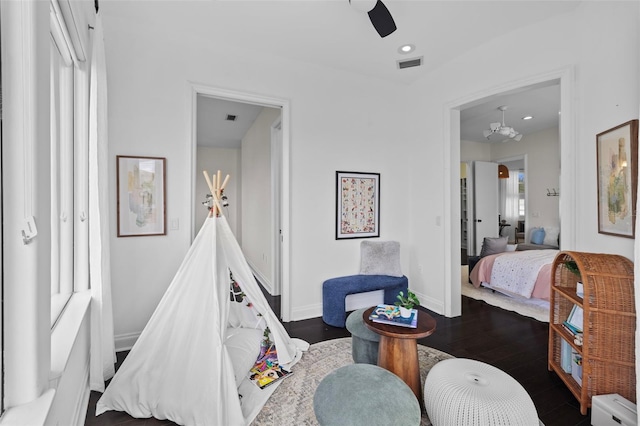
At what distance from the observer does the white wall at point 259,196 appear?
457cm

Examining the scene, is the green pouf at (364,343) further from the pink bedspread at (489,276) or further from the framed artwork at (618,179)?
the pink bedspread at (489,276)

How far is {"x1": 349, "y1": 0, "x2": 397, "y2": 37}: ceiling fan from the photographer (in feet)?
7.00

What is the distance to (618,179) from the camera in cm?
206

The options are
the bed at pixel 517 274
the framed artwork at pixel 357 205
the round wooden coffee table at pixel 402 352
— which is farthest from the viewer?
the bed at pixel 517 274

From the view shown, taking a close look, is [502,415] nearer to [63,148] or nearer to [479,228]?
[63,148]

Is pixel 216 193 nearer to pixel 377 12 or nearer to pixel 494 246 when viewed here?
pixel 377 12

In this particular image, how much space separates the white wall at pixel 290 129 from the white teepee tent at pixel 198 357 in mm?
816

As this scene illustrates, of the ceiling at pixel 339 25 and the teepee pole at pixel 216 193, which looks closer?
the teepee pole at pixel 216 193

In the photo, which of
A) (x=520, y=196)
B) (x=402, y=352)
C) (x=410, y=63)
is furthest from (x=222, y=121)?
(x=520, y=196)

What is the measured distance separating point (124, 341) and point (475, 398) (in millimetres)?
2763

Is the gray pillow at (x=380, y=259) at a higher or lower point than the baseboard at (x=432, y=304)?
higher

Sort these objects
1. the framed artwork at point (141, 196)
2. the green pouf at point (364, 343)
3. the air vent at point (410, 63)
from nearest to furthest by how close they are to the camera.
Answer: the green pouf at point (364, 343) → the framed artwork at point (141, 196) → the air vent at point (410, 63)

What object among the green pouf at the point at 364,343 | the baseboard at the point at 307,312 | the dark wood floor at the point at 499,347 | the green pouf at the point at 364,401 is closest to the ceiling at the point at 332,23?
the green pouf at the point at 364,343

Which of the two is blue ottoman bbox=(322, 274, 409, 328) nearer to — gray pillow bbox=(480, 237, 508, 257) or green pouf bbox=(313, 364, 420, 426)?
green pouf bbox=(313, 364, 420, 426)
